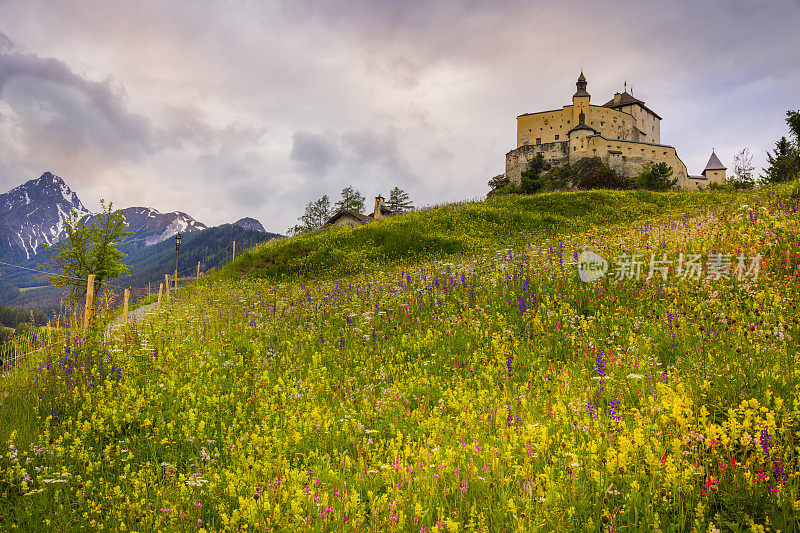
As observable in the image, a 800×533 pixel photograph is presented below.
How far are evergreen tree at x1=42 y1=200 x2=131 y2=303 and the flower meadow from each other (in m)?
27.3

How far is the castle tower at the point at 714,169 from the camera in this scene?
100312 mm

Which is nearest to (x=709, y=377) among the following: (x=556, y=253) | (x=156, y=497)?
(x=156, y=497)

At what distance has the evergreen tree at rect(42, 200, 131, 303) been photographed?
30609mm

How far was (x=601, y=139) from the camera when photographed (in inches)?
3688

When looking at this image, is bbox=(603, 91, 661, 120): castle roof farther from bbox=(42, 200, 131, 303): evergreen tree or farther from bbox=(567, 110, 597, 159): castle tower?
bbox=(42, 200, 131, 303): evergreen tree

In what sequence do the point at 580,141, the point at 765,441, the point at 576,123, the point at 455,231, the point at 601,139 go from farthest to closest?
the point at 576,123, the point at 580,141, the point at 601,139, the point at 455,231, the point at 765,441

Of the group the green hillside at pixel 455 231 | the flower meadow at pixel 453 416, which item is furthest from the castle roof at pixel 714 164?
the flower meadow at pixel 453 416

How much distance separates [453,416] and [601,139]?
103 meters

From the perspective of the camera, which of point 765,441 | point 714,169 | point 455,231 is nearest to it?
point 765,441

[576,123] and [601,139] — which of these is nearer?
[601,139]

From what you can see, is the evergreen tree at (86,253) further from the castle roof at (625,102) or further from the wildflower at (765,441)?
the castle roof at (625,102)

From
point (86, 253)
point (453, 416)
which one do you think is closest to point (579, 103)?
point (86, 253)

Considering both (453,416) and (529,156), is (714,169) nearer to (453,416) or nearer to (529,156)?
(529,156)

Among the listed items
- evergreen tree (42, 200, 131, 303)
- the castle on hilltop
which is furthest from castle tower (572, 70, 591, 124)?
evergreen tree (42, 200, 131, 303)
